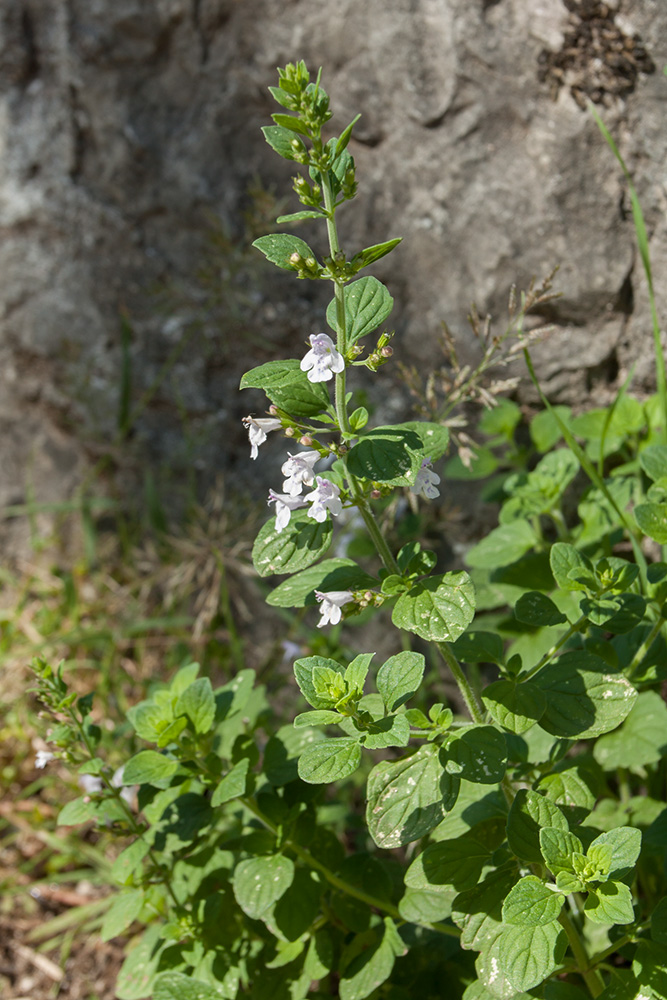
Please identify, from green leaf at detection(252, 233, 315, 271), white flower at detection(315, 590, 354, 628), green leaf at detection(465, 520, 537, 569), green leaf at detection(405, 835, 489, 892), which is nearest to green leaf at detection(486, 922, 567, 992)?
green leaf at detection(405, 835, 489, 892)

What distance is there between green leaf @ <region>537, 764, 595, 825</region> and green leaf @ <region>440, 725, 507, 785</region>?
0.20 metres

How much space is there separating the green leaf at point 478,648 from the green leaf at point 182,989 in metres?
0.77

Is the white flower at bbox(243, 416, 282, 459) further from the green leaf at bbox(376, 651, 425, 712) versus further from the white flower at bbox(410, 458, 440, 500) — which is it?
the green leaf at bbox(376, 651, 425, 712)

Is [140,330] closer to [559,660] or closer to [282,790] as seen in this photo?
[282,790]

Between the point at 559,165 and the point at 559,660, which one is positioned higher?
the point at 559,165

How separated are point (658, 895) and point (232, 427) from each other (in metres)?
1.88

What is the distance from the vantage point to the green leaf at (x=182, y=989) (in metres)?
1.46

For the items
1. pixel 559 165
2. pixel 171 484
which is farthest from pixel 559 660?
pixel 171 484

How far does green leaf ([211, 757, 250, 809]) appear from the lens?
136 centimetres

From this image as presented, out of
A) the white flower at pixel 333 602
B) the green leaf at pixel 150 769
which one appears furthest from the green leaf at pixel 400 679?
the green leaf at pixel 150 769

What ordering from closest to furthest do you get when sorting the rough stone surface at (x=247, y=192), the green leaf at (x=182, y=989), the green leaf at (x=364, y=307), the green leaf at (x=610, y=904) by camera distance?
the green leaf at (x=610, y=904) → the green leaf at (x=364, y=307) → the green leaf at (x=182, y=989) → the rough stone surface at (x=247, y=192)

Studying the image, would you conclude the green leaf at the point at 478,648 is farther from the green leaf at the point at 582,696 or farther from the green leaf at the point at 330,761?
the green leaf at the point at 330,761

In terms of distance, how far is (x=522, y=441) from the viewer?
7.68 ft

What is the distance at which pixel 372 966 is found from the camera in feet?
4.79
